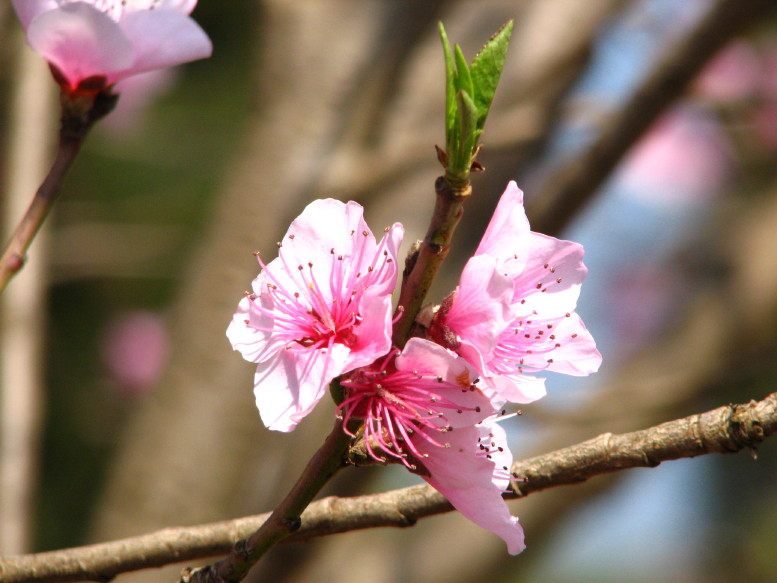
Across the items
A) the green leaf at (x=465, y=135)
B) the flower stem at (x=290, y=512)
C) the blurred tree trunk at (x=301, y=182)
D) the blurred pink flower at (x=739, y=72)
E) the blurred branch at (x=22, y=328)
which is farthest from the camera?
the blurred pink flower at (x=739, y=72)

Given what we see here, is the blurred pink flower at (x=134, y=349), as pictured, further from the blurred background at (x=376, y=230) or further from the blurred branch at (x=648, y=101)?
the blurred branch at (x=648, y=101)

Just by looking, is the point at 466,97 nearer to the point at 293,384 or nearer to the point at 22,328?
the point at 293,384

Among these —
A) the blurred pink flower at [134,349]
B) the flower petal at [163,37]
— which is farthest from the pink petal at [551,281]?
the blurred pink flower at [134,349]

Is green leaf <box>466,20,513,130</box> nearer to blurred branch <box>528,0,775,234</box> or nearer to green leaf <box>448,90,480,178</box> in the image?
green leaf <box>448,90,480,178</box>

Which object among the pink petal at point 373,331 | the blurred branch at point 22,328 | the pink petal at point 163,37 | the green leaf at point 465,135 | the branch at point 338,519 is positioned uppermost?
the green leaf at point 465,135

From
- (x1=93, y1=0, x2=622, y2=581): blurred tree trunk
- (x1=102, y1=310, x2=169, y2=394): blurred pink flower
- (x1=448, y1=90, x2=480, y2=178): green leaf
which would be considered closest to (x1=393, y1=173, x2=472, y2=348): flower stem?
(x1=448, y1=90, x2=480, y2=178): green leaf

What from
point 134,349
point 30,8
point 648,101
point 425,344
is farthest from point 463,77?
point 134,349
